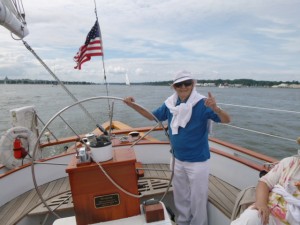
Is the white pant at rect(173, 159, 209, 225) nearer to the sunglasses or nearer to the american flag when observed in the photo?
the sunglasses

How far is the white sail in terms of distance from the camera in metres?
2.32

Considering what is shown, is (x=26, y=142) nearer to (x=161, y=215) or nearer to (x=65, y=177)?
(x=65, y=177)

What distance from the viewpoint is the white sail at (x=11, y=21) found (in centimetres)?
232

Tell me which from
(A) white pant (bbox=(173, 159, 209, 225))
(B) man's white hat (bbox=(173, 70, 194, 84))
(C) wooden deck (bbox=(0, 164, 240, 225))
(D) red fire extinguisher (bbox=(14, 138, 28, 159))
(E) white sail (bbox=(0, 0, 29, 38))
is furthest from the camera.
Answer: (D) red fire extinguisher (bbox=(14, 138, 28, 159))

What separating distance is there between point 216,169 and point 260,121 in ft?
35.1

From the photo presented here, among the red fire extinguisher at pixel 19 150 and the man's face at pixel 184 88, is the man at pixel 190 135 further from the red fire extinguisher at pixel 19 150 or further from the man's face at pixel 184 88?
the red fire extinguisher at pixel 19 150

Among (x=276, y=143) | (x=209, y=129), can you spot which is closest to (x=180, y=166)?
(x=209, y=129)

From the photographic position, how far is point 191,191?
2152mm

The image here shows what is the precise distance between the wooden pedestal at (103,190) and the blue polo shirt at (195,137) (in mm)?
596

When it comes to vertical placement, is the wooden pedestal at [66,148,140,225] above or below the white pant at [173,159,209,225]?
above

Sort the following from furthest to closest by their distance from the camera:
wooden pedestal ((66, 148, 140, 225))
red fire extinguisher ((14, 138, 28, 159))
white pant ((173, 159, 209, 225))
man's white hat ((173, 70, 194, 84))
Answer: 1. red fire extinguisher ((14, 138, 28, 159))
2. white pant ((173, 159, 209, 225))
3. man's white hat ((173, 70, 194, 84))
4. wooden pedestal ((66, 148, 140, 225))

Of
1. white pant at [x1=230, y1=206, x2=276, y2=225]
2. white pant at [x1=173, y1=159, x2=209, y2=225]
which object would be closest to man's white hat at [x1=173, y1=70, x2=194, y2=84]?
white pant at [x1=173, y1=159, x2=209, y2=225]

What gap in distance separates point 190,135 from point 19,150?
7.63ft

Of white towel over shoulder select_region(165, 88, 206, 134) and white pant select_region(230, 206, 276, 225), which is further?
white towel over shoulder select_region(165, 88, 206, 134)
